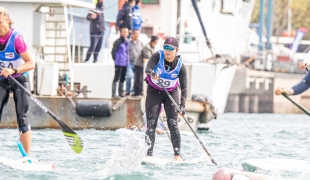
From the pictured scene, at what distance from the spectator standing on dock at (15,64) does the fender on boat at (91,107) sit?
791 centimetres

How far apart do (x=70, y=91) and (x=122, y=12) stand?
2.74 m

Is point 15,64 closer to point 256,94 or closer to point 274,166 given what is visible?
point 274,166

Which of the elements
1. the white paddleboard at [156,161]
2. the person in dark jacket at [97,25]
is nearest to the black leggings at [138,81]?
the person in dark jacket at [97,25]

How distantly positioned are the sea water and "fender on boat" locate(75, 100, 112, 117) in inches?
15.3

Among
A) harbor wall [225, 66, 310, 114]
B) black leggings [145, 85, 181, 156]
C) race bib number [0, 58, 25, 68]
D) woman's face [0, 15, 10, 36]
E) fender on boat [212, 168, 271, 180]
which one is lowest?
harbor wall [225, 66, 310, 114]

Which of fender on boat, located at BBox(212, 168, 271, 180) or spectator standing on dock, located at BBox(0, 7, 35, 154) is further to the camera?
spectator standing on dock, located at BBox(0, 7, 35, 154)

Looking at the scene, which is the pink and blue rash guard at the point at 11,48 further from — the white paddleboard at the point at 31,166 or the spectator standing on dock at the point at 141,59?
the spectator standing on dock at the point at 141,59

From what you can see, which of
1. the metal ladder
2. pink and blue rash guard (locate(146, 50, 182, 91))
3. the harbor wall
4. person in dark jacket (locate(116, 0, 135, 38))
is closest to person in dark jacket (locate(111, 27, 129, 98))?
the metal ladder

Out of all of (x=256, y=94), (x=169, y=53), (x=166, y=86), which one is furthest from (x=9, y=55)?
(x=256, y=94)

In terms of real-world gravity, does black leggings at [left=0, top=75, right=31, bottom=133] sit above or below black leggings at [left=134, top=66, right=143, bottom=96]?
above

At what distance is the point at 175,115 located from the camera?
15.0 metres

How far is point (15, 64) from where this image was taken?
13.5 metres

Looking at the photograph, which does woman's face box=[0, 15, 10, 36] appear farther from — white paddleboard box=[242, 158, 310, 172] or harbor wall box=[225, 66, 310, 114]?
harbor wall box=[225, 66, 310, 114]

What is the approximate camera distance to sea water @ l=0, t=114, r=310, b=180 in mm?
13477
